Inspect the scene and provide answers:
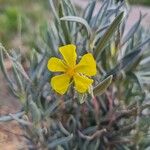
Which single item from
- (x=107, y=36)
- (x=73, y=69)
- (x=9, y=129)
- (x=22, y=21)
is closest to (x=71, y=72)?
(x=73, y=69)

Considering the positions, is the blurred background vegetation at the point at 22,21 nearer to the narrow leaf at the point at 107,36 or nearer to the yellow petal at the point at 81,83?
the narrow leaf at the point at 107,36

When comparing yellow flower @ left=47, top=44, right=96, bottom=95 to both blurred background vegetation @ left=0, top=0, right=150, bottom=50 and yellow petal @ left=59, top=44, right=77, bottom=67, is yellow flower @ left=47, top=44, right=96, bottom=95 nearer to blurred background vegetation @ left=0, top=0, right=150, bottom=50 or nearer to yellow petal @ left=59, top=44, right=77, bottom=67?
yellow petal @ left=59, top=44, right=77, bottom=67

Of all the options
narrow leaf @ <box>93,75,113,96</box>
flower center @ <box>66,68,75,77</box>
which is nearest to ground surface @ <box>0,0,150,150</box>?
narrow leaf @ <box>93,75,113,96</box>

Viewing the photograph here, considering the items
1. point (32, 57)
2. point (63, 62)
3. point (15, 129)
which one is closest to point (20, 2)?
point (15, 129)

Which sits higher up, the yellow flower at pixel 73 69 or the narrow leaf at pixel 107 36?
the narrow leaf at pixel 107 36

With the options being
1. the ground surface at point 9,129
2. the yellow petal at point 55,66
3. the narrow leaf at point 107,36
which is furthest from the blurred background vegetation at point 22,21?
the yellow petal at point 55,66

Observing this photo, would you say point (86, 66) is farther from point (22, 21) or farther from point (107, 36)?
point (22, 21)

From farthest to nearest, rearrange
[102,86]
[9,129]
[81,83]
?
1. [9,129]
2. [102,86]
3. [81,83]

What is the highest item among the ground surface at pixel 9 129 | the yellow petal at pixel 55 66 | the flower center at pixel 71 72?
the yellow petal at pixel 55 66

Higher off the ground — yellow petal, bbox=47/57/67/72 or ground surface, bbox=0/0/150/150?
yellow petal, bbox=47/57/67/72
